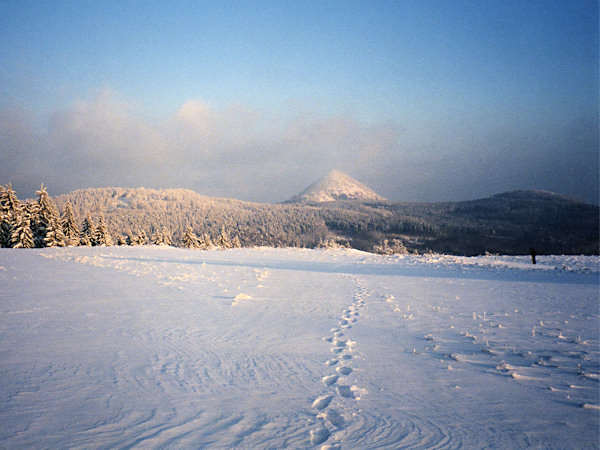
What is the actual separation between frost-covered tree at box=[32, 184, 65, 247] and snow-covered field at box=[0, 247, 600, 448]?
134 feet

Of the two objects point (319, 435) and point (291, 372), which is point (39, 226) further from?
point (319, 435)

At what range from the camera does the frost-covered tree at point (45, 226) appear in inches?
1639

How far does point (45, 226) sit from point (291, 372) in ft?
176

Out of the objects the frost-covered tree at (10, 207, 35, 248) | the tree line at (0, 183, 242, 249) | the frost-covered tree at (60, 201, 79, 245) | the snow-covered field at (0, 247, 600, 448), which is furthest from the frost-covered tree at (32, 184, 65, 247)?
the snow-covered field at (0, 247, 600, 448)

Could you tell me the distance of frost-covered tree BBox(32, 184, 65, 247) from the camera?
41625 millimetres

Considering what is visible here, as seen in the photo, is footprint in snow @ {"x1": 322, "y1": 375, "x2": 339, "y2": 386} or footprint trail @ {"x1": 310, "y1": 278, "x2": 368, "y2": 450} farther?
footprint in snow @ {"x1": 322, "y1": 375, "x2": 339, "y2": 386}

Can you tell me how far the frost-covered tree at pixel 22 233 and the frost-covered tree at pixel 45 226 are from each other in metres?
1.94

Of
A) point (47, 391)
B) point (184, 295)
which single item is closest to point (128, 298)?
point (184, 295)

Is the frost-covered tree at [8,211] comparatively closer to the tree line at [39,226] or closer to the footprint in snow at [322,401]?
the tree line at [39,226]

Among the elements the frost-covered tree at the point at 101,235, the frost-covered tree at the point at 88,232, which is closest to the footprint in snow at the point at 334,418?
the frost-covered tree at the point at 101,235

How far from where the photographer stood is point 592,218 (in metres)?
192

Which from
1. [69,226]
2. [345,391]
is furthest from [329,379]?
[69,226]

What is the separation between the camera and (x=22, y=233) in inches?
1531

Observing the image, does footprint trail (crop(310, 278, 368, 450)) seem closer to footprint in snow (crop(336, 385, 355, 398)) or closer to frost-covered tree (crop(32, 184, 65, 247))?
footprint in snow (crop(336, 385, 355, 398))
